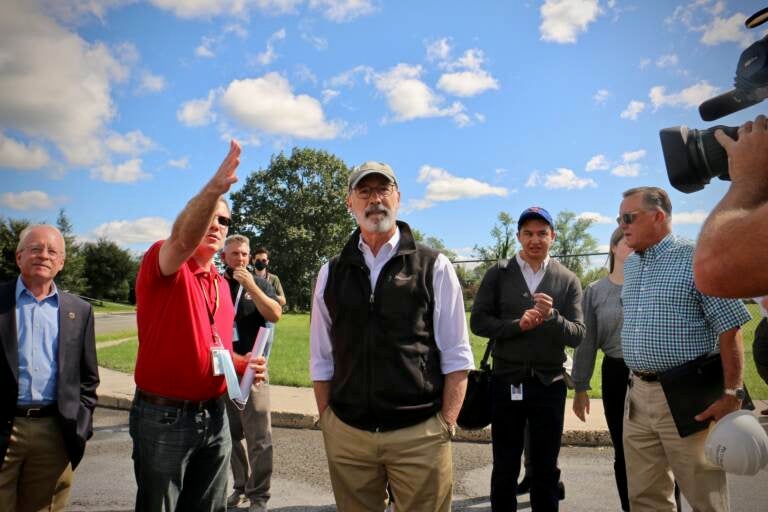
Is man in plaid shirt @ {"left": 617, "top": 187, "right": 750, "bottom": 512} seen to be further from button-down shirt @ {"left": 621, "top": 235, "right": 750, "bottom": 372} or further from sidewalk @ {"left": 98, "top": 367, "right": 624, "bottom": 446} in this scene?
sidewalk @ {"left": 98, "top": 367, "right": 624, "bottom": 446}

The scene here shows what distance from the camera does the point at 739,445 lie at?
2.19m

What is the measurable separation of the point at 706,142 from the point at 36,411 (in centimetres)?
344

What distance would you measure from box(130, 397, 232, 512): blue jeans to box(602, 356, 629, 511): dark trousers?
2864mm

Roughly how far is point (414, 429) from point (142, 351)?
54.1 inches

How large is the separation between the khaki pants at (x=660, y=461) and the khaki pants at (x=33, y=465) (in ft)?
10.8

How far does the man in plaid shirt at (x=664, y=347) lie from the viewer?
2.69 m

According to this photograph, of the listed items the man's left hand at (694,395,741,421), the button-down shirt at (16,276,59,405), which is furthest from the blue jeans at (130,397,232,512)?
the man's left hand at (694,395,741,421)

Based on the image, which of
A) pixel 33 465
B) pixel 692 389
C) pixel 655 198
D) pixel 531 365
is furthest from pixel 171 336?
pixel 655 198

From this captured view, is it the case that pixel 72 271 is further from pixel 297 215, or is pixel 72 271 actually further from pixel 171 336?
pixel 171 336

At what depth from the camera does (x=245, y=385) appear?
8.75 ft

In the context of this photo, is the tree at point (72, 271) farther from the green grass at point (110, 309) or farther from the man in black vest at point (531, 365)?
the man in black vest at point (531, 365)

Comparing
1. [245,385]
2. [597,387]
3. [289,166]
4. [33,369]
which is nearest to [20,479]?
[33,369]

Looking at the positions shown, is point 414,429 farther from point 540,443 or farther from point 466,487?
point 466,487

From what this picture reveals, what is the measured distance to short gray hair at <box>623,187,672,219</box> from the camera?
122 inches
